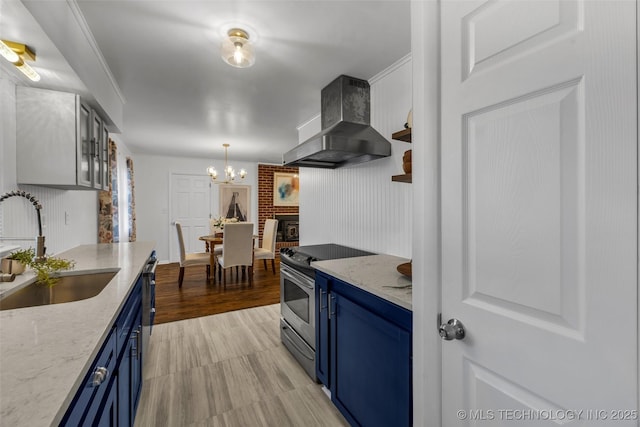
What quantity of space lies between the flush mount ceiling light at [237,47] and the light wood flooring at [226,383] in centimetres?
221

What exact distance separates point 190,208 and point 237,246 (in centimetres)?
261

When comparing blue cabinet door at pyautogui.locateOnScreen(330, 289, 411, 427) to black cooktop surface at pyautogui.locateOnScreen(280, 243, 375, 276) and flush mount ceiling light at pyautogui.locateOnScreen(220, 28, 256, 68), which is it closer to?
black cooktop surface at pyautogui.locateOnScreen(280, 243, 375, 276)

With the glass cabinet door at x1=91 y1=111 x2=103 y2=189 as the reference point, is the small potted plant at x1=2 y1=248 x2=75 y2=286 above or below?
below

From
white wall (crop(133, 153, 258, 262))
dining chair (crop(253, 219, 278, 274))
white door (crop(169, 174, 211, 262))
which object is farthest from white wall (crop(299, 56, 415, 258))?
white wall (crop(133, 153, 258, 262))

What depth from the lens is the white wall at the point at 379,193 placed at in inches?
82.8

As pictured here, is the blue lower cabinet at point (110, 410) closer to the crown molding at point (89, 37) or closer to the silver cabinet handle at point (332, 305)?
the silver cabinet handle at point (332, 305)

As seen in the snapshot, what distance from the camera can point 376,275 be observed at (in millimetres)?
1562

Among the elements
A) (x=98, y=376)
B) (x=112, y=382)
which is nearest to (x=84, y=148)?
(x=112, y=382)

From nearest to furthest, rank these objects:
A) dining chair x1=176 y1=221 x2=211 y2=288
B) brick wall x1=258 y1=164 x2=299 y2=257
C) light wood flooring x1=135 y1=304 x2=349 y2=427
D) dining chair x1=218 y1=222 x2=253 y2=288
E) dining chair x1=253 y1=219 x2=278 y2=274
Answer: light wood flooring x1=135 y1=304 x2=349 y2=427 < dining chair x1=218 y1=222 x2=253 y2=288 < dining chair x1=176 y1=221 x2=211 y2=288 < dining chair x1=253 y1=219 x2=278 y2=274 < brick wall x1=258 y1=164 x2=299 y2=257

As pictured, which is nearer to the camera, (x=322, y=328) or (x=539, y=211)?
(x=539, y=211)

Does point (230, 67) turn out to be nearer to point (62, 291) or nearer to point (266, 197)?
point (62, 291)

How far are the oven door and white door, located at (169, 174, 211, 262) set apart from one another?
442 centimetres

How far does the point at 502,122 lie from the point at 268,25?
149 centimetres

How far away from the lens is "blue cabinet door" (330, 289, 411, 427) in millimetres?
1187
